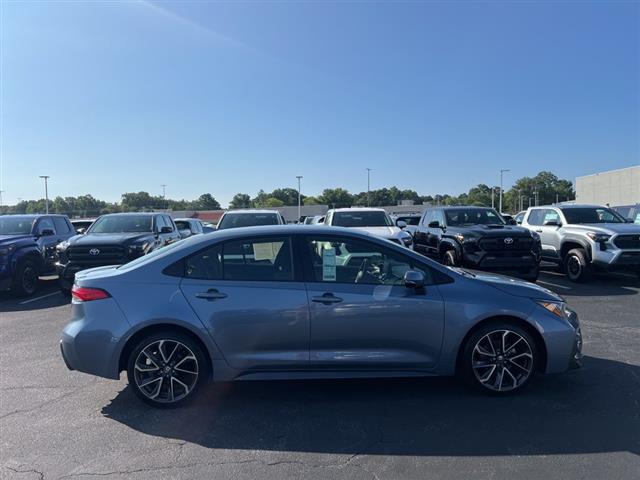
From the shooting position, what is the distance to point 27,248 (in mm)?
11062

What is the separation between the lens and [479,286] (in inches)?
177

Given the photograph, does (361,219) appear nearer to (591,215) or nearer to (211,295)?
(591,215)

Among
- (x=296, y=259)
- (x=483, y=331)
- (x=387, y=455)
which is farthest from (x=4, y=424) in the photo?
(x=483, y=331)

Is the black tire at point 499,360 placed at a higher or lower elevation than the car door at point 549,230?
lower

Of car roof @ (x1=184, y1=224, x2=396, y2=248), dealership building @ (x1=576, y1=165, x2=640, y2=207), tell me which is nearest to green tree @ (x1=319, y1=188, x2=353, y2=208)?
dealership building @ (x1=576, y1=165, x2=640, y2=207)

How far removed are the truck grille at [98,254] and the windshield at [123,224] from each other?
1583 mm

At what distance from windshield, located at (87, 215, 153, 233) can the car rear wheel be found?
155 cm

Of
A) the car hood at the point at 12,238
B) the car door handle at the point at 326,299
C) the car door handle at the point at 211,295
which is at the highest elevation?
the car hood at the point at 12,238

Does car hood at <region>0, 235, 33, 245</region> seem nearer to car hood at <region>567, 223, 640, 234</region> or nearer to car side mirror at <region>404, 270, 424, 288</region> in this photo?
car side mirror at <region>404, 270, 424, 288</region>

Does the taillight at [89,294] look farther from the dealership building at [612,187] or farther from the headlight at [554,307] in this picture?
the dealership building at [612,187]

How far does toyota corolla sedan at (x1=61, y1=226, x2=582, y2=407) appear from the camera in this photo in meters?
4.28

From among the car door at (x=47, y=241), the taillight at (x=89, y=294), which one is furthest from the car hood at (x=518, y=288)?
the car door at (x=47, y=241)

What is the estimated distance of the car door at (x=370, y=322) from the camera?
4.29 meters

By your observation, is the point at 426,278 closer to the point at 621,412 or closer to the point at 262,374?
the point at 262,374
